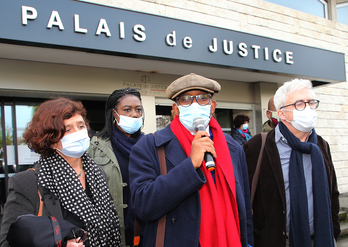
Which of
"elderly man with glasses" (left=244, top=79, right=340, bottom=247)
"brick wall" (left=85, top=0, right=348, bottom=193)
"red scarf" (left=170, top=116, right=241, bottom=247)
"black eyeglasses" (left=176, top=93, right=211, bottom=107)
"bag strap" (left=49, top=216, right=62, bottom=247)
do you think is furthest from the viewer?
"brick wall" (left=85, top=0, right=348, bottom=193)

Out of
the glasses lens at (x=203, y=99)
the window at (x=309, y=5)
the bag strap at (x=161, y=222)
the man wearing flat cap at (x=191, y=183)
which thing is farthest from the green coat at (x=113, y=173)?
the window at (x=309, y=5)

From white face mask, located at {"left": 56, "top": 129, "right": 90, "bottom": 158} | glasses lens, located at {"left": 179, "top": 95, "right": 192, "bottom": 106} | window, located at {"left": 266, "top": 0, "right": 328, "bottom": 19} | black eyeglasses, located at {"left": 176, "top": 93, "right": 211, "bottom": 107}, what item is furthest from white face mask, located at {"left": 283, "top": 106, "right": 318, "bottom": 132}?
window, located at {"left": 266, "top": 0, "right": 328, "bottom": 19}

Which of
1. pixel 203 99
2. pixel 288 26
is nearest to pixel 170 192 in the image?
pixel 203 99

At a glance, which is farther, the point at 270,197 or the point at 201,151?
the point at 270,197

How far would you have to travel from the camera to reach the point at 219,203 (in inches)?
64.4

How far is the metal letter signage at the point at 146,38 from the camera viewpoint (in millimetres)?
3316

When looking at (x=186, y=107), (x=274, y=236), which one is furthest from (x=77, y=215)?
(x=274, y=236)

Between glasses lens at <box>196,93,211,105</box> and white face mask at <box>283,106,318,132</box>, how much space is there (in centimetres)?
94

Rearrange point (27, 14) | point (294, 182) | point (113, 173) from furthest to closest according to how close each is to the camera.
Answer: point (27, 14)
point (113, 173)
point (294, 182)

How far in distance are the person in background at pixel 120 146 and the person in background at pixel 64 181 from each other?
325mm

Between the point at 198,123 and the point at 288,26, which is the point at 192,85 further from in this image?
the point at 288,26

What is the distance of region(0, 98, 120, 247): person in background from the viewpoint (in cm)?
157

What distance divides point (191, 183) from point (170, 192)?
0.43 ft

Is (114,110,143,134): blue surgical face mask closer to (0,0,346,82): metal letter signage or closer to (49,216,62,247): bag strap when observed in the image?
(49,216,62,247): bag strap
